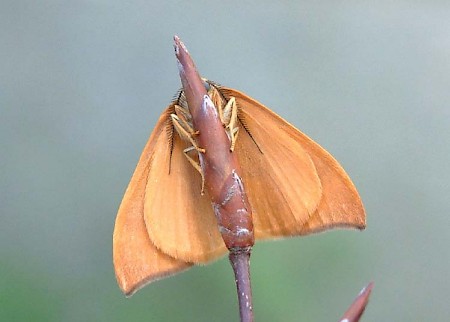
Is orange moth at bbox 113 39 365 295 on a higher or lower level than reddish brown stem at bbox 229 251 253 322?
higher

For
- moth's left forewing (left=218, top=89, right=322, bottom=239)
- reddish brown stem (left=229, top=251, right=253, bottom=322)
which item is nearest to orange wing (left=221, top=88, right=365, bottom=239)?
moth's left forewing (left=218, top=89, right=322, bottom=239)

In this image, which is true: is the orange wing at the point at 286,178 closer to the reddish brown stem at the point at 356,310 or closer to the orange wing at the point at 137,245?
the orange wing at the point at 137,245

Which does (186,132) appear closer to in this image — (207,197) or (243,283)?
(207,197)

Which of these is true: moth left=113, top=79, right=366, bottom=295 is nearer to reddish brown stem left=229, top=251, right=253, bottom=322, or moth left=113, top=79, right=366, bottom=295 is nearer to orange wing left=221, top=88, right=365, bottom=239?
orange wing left=221, top=88, right=365, bottom=239

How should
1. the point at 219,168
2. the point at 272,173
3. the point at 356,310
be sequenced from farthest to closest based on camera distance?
the point at 272,173
the point at 219,168
the point at 356,310

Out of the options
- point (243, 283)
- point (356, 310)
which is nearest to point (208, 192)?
point (243, 283)

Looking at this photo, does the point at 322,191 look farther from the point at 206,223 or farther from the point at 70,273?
the point at 70,273

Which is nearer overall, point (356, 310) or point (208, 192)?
point (356, 310)

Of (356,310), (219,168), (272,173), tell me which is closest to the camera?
(356,310)
